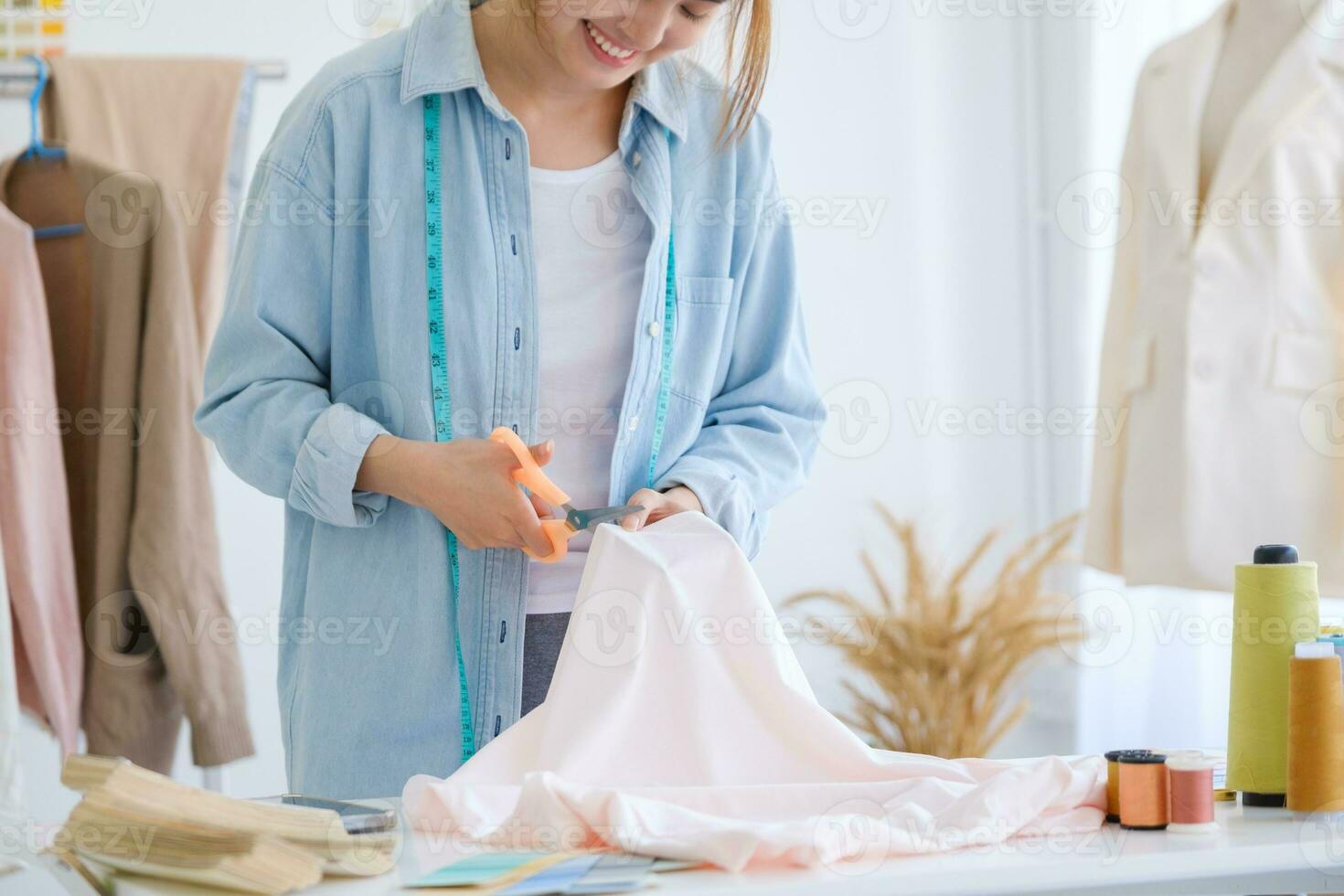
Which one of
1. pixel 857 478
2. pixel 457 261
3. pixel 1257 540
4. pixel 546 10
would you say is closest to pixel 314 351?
pixel 457 261

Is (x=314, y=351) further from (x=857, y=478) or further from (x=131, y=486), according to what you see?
(x=857, y=478)

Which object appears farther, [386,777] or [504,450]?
[386,777]

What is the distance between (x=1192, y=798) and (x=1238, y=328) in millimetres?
1588

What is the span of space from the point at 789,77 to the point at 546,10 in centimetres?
231

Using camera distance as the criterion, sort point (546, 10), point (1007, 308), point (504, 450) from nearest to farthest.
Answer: point (504, 450) < point (546, 10) < point (1007, 308)

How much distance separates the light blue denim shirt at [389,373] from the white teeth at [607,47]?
17cm

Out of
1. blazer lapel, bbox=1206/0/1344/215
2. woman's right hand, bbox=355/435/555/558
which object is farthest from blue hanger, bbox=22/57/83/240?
blazer lapel, bbox=1206/0/1344/215

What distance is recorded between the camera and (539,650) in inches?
63.0

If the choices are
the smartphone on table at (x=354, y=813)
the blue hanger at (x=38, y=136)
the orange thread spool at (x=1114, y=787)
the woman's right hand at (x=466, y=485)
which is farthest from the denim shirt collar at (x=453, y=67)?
the blue hanger at (x=38, y=136)

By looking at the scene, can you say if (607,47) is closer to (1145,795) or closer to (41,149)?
(1145,795)

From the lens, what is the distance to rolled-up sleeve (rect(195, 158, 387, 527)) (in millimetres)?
1472

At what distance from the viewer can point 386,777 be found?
5.07 feet

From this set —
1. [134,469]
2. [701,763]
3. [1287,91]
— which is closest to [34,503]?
[134,469]

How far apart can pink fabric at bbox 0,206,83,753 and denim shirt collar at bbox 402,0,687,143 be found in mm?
965
